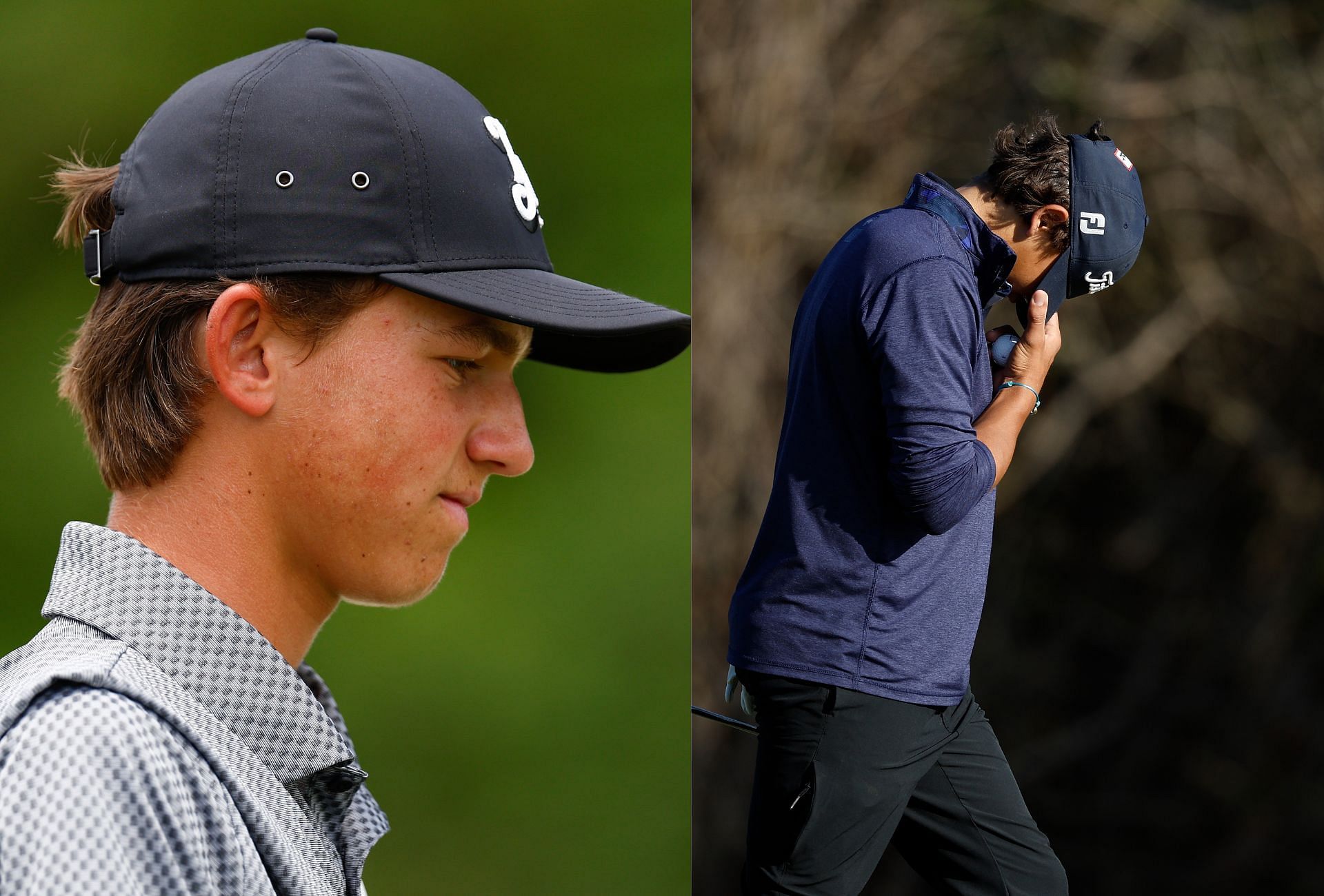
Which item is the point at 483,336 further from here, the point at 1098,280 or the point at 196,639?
the point at 1098,280

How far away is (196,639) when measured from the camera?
0.65 meters

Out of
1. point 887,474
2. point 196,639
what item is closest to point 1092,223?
point 887,474

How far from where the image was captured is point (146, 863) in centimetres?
51

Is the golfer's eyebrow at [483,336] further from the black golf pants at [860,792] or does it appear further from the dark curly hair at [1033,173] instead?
the dark curly hair at [1033,173]

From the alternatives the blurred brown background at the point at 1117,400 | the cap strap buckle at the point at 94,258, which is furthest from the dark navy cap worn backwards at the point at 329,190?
the blurred brown background at the point at 1117,400

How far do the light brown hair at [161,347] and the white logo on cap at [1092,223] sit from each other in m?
1.06

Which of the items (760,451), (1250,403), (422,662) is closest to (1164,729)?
(1250,403)

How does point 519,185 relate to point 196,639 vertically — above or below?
above

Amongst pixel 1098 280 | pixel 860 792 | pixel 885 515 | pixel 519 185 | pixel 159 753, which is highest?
pixel 519 185

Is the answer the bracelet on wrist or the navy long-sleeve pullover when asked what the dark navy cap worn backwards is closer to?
the navy long-sleeve pullover

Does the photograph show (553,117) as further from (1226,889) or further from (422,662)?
(1226,889)

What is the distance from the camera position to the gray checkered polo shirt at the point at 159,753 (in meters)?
0.50

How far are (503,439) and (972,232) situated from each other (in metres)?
0.87

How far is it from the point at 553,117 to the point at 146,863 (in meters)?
1.61
